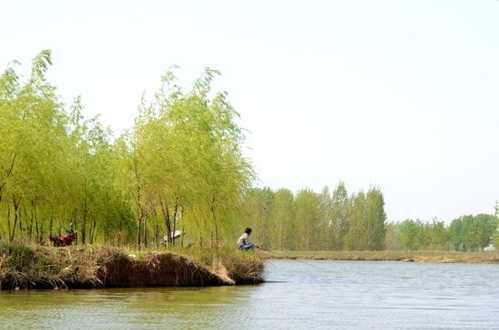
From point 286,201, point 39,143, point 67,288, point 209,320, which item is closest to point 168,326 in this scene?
point 209,320

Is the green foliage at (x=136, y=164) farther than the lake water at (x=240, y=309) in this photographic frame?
Yes

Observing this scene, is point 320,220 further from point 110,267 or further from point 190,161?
point 110,267

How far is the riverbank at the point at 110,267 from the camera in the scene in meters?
32.2

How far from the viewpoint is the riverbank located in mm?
32156

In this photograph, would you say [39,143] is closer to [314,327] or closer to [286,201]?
[314,327]

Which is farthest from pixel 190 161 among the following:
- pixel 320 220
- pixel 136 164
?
pixel 320 220

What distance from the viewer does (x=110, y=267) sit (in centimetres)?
3419

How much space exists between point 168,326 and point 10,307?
580 centimetres

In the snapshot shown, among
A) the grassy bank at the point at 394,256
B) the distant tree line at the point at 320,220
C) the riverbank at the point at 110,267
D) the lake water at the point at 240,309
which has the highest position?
the distant tree line at the point at 320,220

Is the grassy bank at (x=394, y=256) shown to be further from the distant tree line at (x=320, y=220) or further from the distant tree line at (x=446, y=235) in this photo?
the distant tree line at (x=446, y=235)

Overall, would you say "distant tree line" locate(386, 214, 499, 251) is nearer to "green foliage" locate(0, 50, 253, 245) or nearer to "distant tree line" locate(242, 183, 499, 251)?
"distant tree line" locate(242, 183, 499, 251)

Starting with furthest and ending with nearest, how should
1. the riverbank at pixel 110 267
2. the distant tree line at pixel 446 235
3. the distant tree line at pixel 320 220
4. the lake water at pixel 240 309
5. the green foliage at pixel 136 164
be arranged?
the distant tree line at pixel 446 235
the distant tree line at pixel 320 220
the green foliage at pixel 136 164
the riverbank at pixel 110 267
the lake water at pixel 240 309

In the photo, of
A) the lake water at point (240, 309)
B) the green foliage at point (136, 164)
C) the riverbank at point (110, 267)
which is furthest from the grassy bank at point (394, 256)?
the lake water at point (240, 309)

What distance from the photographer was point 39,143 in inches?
1563
